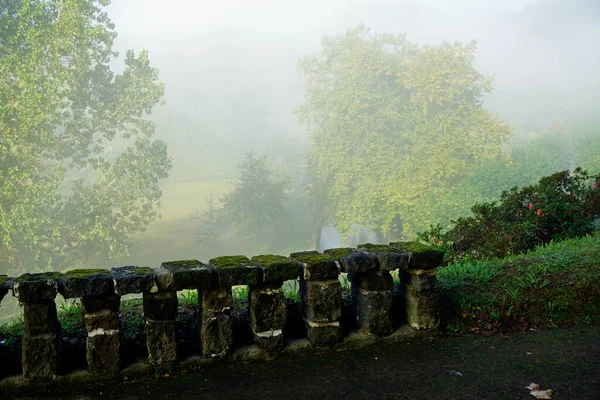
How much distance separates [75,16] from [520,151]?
80.6 ft

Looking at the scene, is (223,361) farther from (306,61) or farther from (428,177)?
(306,61)

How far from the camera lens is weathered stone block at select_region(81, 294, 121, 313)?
291 centimetres

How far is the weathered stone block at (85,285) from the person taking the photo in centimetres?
280

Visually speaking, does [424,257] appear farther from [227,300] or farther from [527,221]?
[527,221]

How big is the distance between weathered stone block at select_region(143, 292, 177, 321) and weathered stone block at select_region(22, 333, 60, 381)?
601 millimetres

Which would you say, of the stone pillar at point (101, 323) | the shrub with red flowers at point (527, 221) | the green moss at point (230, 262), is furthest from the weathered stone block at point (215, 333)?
the shrub with red flowers at point (527, 221)

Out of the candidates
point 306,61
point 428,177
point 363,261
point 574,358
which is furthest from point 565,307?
point 306,61

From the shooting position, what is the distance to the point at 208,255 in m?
29.6

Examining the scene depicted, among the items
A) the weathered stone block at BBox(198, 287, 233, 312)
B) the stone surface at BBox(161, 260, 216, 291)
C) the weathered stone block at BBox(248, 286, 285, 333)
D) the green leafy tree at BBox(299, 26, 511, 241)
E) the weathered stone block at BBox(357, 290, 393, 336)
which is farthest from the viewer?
the green leafy tree at BBox(299, 26, 511, 241)

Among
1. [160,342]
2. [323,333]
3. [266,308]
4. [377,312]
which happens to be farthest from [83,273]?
[377,312]

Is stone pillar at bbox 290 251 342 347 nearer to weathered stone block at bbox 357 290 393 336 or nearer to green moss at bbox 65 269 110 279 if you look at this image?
weathered stone block at bbox 357 290 393 336

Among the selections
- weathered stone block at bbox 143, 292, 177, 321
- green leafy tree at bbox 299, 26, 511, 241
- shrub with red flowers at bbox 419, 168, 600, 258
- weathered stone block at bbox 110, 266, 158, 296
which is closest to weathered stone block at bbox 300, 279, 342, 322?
weathered stone block at bbox 143, 292, 177, 321

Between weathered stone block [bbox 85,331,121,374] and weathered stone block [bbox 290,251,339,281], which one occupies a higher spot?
weathered stone block [bbox 290,251,339,281]

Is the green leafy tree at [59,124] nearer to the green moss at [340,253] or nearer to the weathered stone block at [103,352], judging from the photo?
the weathered stone block at [103,352]
